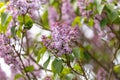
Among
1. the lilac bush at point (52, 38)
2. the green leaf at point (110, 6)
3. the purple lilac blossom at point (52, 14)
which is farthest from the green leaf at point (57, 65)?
the purple lilac blossom at point (52, 14)

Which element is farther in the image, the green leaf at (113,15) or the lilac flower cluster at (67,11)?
the lilac flower cluster at (67,11)

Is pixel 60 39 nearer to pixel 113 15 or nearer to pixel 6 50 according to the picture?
pixel 6 50

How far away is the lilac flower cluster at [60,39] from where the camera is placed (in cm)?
152

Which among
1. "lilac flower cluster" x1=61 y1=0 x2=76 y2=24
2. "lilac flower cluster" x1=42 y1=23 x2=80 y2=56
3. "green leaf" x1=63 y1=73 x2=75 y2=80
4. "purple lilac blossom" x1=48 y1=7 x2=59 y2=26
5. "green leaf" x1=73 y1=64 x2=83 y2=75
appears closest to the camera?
"lilac flower cluster" x1=42 y1=23 x2=80 y2=56

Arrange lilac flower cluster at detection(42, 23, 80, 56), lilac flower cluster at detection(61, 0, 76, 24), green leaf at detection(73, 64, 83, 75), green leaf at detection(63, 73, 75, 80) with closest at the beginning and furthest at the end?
lilac flower cluster at detection(42, 23, 80, 56), green leaf at detection(63, 73, 75, 80), green leaf at detection(73, 64, 83, 75), lilac flower cluster at detection(61, 0, 76, 24)

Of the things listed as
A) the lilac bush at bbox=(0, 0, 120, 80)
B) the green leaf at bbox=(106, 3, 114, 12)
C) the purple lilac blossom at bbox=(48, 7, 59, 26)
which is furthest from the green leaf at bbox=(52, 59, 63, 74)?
the purple lilac blossom at bbox=(48, 7, 59, 26)

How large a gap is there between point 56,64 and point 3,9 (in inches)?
17.7

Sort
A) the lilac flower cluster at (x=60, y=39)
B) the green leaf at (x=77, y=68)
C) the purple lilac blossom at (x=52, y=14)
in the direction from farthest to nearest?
the purple lilac blossom at (x=52, y=14), the green leaf at (x=77, y=68), the lilac flower cluster at (x=60, y=39)

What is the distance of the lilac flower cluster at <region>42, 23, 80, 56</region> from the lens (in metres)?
1.52

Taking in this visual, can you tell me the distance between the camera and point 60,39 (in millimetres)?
1521

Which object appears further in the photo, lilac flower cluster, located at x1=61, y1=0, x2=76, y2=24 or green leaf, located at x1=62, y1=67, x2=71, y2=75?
lilac flower cluster, located at x1=61, y1=0, x2=76, y2=24

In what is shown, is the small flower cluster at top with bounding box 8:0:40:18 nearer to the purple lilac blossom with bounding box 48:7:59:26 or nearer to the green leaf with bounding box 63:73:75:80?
the green leaf with bounding box 63:73:75:80

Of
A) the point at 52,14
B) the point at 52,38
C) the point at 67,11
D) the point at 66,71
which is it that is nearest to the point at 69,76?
the point at 66,71

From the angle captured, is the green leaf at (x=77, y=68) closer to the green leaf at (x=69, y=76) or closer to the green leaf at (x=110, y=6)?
the green leaf at (x=69, y=76)
